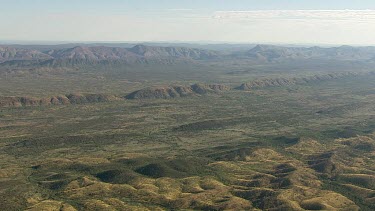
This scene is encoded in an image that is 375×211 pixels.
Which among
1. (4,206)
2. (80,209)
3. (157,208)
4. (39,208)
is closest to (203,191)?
(157,208)

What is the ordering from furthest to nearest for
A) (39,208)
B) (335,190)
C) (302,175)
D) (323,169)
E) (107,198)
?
(323,169), (302,175), (335,190), (107,198), (39,208)

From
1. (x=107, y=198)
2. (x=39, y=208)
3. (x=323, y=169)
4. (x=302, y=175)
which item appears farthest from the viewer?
(x=323, y=169)

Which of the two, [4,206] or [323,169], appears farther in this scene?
[323,169]

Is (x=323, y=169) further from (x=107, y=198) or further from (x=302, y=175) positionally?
(x=107, y=198)

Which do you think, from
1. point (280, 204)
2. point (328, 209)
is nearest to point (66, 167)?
point (280, 204)

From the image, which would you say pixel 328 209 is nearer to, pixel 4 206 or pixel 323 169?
pixel 323 169

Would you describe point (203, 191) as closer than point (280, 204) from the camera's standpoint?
No

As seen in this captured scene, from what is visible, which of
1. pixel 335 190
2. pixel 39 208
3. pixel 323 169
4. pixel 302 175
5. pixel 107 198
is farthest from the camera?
pixel 323 169
